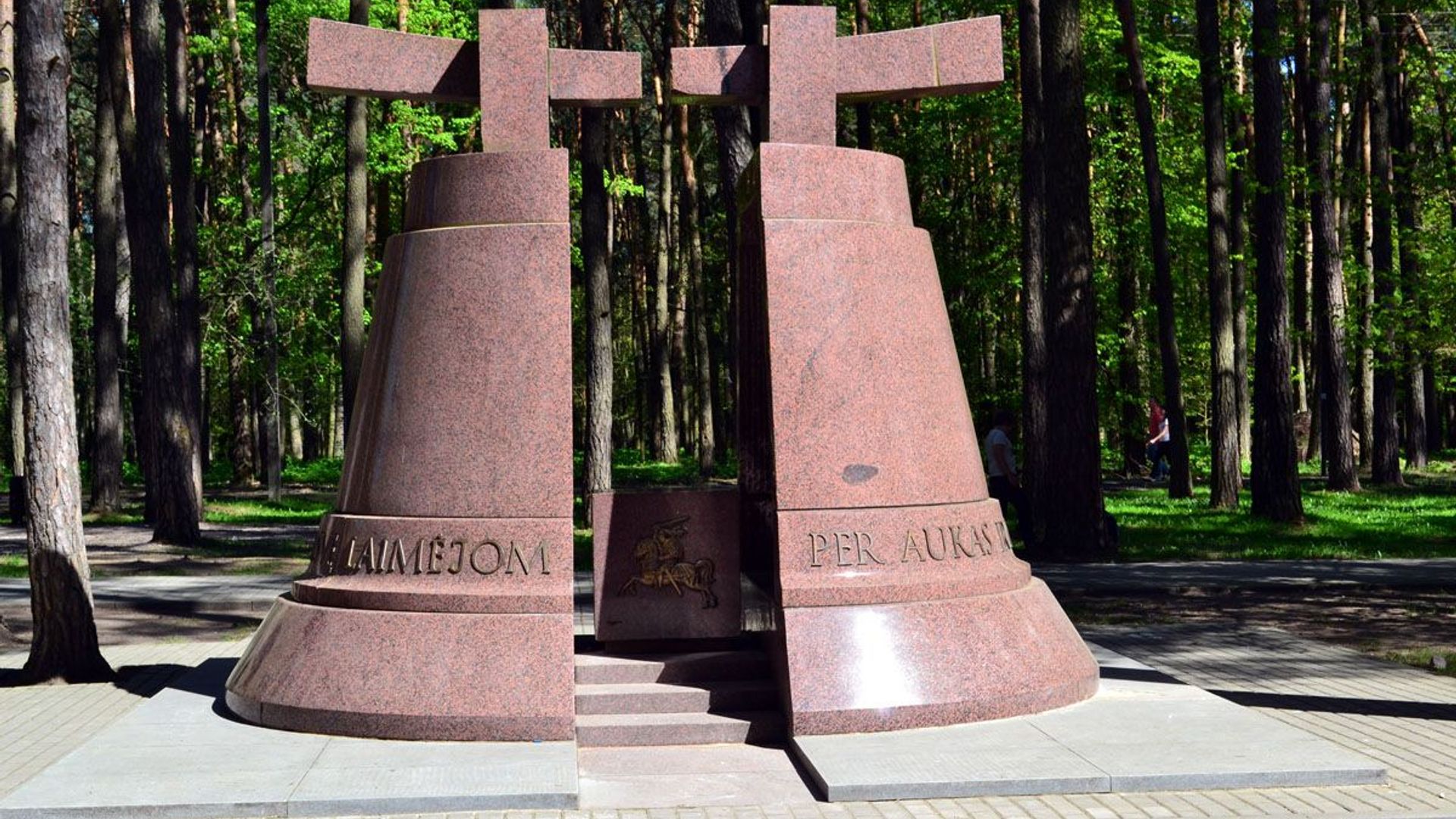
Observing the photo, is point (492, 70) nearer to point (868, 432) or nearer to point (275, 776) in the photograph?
point (868, 432)

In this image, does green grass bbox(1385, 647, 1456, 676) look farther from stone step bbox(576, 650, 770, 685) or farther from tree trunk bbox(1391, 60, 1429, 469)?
tree trunk bbox(1391, 60, 1429, 469)

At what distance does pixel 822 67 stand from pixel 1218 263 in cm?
1692

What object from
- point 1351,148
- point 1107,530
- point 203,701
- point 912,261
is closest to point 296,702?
point 203,701

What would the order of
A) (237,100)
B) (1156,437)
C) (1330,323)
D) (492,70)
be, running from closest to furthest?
(492,70) → (1330,323) → (1156,437) → (237,100)

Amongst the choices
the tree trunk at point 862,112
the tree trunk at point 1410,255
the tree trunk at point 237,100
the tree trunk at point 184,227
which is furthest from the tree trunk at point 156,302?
the tree trunk at point 1410,255

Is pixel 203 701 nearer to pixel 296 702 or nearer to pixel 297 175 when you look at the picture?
pixel 296 702

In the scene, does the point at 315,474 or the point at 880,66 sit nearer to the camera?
the point at 880,66

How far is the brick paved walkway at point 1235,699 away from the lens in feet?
22.1

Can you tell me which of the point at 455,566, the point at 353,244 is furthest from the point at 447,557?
the point at 353,244

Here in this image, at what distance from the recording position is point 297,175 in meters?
35.9

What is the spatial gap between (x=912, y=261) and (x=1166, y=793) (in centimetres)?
375

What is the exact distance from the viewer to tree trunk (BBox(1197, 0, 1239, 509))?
2375 cm

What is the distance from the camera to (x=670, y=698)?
8672 mm

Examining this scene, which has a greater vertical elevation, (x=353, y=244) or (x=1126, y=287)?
(x=353, y=244)
